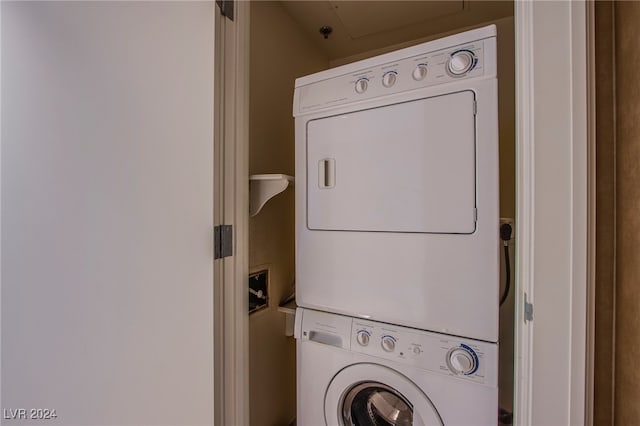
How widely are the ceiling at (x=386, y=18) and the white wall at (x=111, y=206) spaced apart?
106 centimetres

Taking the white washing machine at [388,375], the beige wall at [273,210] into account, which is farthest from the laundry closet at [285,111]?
the white washing machine at [388,375]

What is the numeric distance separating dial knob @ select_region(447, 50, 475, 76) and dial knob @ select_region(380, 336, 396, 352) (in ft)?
3.39

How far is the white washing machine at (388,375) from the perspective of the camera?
967mm

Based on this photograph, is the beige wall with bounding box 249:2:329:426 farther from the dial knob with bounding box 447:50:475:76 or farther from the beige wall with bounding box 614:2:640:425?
the beige wall with bounding box 614:2:640:425

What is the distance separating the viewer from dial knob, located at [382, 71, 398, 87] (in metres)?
1.09

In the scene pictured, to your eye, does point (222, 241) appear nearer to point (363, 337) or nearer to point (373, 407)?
point (363, 337)

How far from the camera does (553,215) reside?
640mm

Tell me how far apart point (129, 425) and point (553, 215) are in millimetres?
1559

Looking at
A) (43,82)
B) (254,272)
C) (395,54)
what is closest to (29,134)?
(43,82)

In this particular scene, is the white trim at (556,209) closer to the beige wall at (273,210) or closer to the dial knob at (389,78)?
the dial knob at (389,78)

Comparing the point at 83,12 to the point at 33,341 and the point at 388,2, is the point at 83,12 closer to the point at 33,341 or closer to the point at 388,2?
the point at 33,341

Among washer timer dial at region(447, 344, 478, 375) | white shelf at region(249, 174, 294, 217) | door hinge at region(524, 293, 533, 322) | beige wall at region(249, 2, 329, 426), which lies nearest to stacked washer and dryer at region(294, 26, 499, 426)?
washer timer dial at region(447, 344, 478, 375)

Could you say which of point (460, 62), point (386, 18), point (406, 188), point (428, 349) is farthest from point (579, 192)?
point (386, 18)

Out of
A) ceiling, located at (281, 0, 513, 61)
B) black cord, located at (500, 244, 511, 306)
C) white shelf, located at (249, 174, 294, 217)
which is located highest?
ceiling, located at (281, 0, 513, 61)
